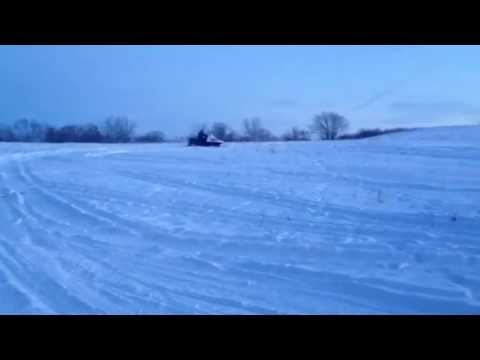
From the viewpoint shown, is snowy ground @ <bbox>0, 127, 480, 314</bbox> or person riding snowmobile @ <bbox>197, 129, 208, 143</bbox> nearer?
snowy ground @ <bbox>0, 127, 480, 314</bbox>

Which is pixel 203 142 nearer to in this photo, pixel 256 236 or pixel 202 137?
pixel 202 137

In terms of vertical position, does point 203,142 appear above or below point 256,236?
above

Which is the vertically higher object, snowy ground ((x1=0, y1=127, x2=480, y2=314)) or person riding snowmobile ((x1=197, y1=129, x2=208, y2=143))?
person riding snowmobile ((x1=197, y1=129, x2=208, y2=143))

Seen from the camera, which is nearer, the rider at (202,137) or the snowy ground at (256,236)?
the snowy ground at (256,236)

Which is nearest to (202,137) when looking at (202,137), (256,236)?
(202,137)

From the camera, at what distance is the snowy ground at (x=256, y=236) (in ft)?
10.7

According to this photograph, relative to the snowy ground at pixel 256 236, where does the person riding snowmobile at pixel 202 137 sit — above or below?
above

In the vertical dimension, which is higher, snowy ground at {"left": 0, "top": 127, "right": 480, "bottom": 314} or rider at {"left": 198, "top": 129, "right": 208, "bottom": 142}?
rider at {"left": 198, "top": 129, "right": 208, "bottom": 142}

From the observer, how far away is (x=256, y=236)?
442 centimetres

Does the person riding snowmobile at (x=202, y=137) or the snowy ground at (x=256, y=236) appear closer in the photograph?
the snowy ground at (x=256, y=236)

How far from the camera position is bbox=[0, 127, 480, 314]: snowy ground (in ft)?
10.7
